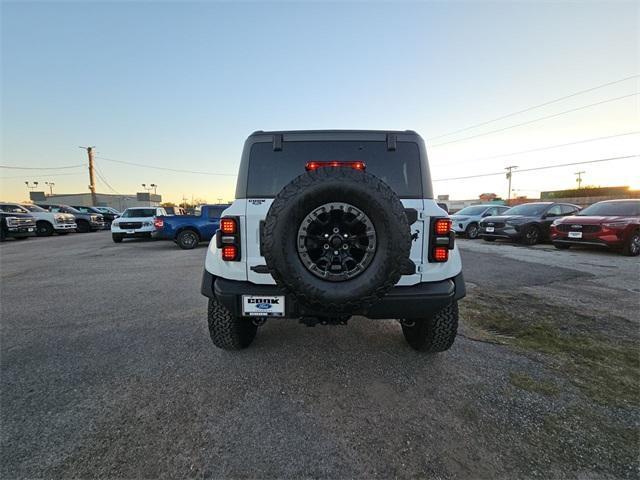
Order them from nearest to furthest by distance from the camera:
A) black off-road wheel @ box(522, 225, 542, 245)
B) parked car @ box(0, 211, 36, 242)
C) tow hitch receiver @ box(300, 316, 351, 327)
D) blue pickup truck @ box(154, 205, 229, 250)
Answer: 1. tow hitch receiver @ box(300, 316, 351, 327)
2. black off-road wheel @ box(522, 225, 542, 245)
3. blue pickup truck @ box(154, 205, 229, 250)
4. parked car @ box(0, 211, 36, 242)

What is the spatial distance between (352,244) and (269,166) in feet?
3.28

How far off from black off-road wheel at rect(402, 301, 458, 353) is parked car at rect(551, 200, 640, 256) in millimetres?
8100

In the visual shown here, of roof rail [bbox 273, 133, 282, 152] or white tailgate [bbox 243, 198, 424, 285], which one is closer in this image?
white tailgate [bbox 243, 198, 424, 285]

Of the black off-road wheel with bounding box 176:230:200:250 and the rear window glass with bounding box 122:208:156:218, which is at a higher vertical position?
the rear window glass with bounding box 122:208:156:218

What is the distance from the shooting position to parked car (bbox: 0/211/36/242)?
12227 millimetres

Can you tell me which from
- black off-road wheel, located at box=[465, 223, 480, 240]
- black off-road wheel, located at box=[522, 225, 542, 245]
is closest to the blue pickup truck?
black off-road wheel, located at box=[465, 223, 480, 240]

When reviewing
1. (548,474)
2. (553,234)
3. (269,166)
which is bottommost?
(548,474)

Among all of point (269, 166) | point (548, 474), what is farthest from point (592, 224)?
point (269, 166)

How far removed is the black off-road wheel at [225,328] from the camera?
250 cm

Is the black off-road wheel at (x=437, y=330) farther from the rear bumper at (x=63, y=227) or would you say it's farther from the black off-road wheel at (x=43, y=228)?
the black off-road wheel at (x=43, y=228)

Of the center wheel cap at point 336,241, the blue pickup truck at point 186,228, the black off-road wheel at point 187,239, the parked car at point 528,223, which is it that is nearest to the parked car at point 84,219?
the blue pickup truck at point 186,228

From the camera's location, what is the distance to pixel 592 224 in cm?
761

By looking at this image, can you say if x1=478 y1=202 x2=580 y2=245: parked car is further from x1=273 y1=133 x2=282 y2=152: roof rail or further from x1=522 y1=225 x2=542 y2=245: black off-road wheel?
x1=273 y1=133 x2=282 y2=152: roof rail

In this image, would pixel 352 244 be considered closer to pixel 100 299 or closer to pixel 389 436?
pixel 389 436
